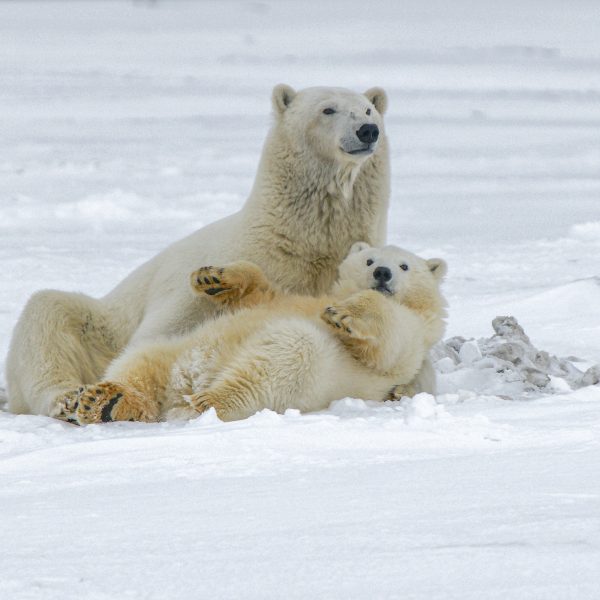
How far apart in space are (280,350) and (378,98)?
5.78ft

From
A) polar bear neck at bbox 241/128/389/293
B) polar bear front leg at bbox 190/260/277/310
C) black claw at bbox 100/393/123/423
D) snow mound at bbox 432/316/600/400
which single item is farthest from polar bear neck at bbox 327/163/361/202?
black claw at bbox 100/393/123/423

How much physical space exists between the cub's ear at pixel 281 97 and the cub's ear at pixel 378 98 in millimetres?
359

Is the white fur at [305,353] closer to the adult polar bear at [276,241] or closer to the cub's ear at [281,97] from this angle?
the adult polar bear at [276,241]

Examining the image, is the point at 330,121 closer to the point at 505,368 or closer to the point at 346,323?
the point at 346,323

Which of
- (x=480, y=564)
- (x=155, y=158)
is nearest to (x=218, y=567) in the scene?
(x=480, y=564)

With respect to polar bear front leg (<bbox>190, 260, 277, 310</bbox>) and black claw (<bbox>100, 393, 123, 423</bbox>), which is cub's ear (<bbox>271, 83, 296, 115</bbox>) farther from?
black claw (<bbox>100, 393, 123, 423</bbox>)

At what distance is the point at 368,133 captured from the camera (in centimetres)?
493

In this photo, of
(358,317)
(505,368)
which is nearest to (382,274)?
(358,317)

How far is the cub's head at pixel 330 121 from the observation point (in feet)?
16.3

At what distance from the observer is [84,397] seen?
4.18m

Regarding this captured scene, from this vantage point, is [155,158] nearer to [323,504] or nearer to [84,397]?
[84,397]

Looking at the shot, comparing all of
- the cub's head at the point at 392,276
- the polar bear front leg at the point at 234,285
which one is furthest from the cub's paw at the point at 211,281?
the cub's head at the point at 392,276

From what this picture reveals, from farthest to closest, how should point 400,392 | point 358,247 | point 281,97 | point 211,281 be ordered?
point 281,97
point 358,247
point 211,281
point 400,392

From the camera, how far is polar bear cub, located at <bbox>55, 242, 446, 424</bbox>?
13.6 feet
